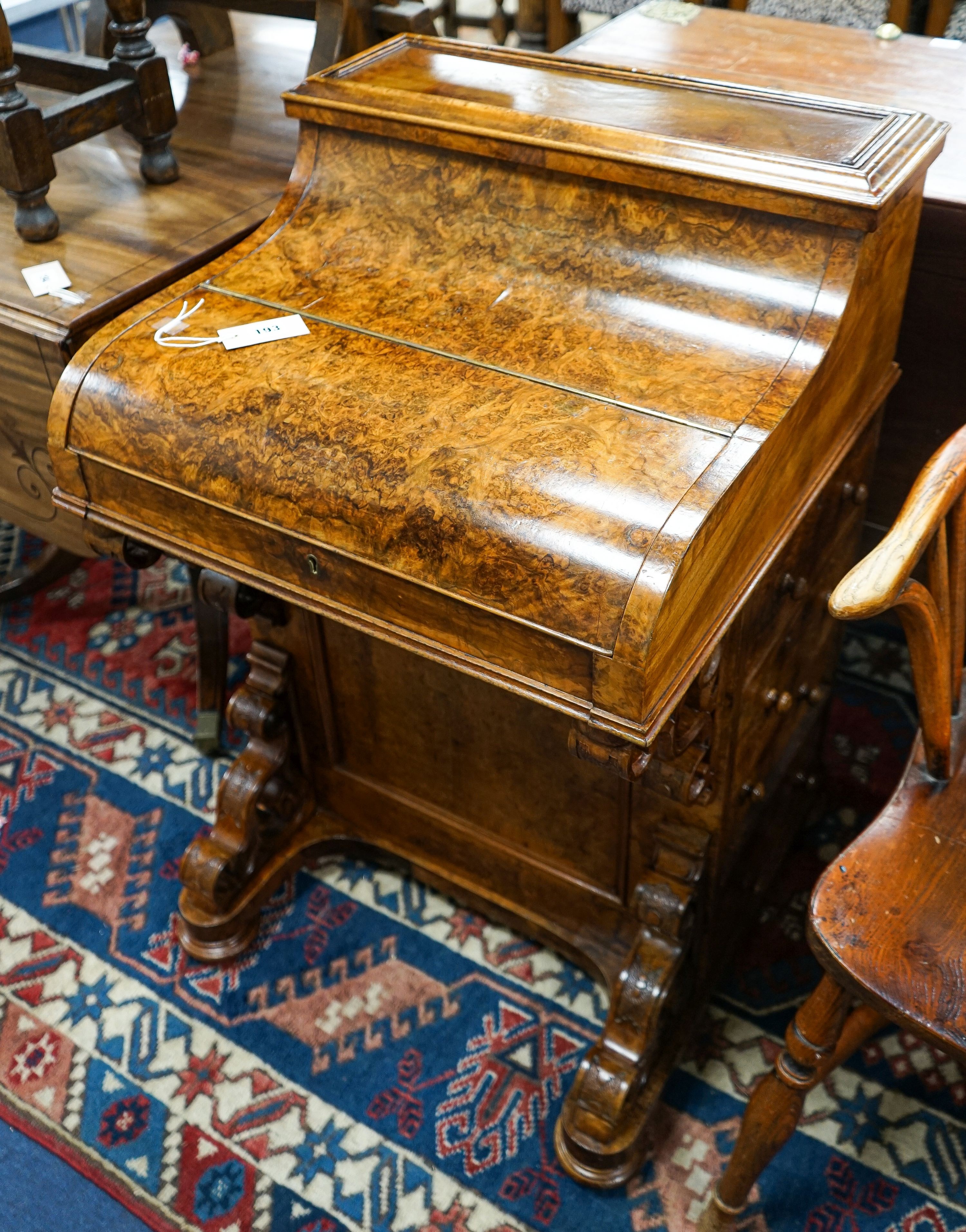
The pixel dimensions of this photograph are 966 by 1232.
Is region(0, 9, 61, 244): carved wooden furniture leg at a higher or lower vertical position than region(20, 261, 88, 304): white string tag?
higher

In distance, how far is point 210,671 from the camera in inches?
95.7

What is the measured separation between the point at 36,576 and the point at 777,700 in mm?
1908

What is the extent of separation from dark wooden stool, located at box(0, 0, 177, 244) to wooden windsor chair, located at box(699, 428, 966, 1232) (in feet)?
4.69

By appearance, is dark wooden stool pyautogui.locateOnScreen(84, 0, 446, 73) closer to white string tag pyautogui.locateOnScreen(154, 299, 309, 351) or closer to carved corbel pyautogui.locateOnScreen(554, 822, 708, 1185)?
white string tag pyautogui.locateOnScreen(154, 299, 309, 351)

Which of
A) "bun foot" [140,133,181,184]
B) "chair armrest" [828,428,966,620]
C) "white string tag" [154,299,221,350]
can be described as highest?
"bun foot" [140,133,181,184]

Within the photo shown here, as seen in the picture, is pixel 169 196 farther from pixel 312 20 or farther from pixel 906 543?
pixel 906 543

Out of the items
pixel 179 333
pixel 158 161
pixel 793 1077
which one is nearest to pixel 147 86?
pixel 158 161

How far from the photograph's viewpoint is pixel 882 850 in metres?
1.39

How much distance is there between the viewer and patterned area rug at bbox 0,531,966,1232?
174cm

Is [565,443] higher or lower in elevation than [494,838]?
higher

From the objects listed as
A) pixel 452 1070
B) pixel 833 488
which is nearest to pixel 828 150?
pixel 833 488

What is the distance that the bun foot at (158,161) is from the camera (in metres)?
2.02

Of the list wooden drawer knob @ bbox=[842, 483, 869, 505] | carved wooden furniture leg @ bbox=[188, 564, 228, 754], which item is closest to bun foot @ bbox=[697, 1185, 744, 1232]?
wooden drawer knob @ bbox=[842, 483, 869, 505]

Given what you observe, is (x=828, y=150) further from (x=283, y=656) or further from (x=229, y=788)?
(x=229, y=788)
